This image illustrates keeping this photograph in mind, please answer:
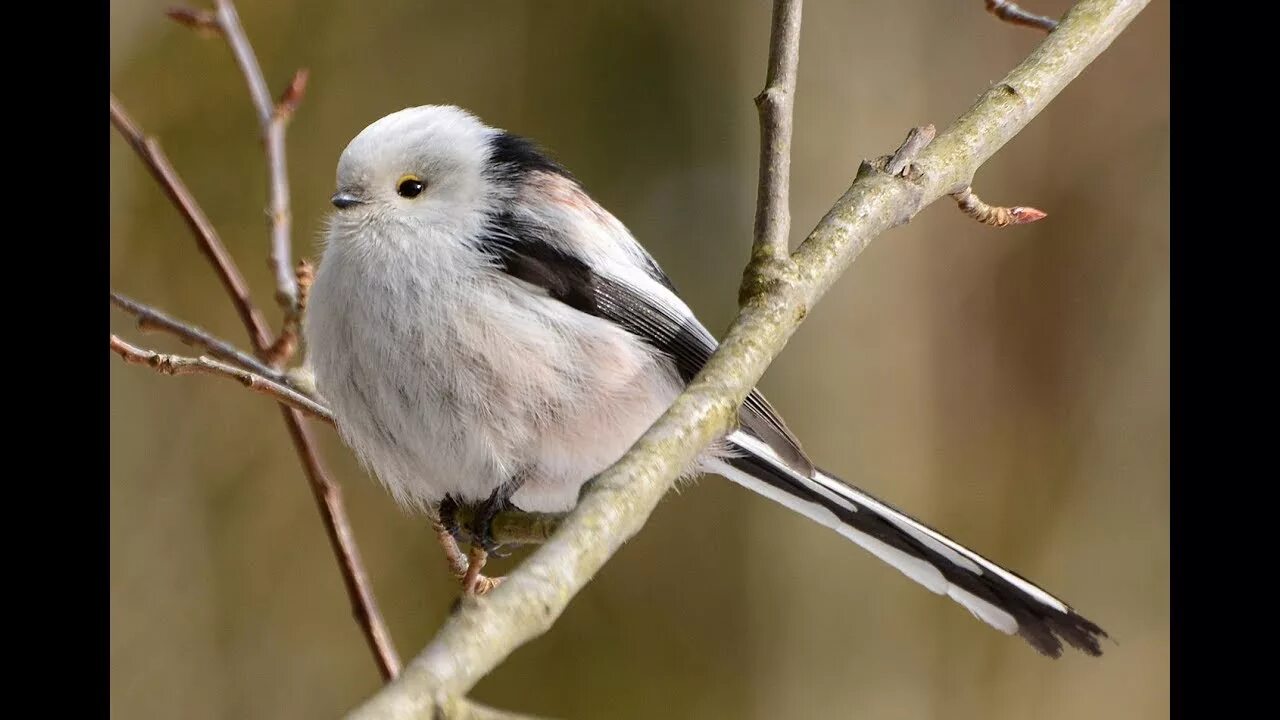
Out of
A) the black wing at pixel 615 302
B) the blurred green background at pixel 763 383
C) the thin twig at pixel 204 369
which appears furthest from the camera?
the blurred green background at pixel 763 383

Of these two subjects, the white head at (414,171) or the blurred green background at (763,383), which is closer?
the white head at (414,171)

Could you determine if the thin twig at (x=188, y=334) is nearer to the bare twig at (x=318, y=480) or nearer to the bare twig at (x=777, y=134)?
the bare twig at (x=318, y=480)

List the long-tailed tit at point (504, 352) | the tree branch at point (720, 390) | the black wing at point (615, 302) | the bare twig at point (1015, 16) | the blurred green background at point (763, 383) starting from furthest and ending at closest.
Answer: the blurred green background at point (763, 383) < the bare twig at point (1015, 16) < the black wing at point (615, 302) < the long-tailed tit at point (504, 352) < the tree branch at point (720, 390)

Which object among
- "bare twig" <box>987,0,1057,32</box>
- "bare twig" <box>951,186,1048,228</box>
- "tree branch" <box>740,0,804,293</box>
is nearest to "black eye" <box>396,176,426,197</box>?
"tree branch" <box>740,0,804,293</box>

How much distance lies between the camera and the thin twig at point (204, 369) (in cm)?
149

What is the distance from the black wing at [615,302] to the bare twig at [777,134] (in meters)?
0.33

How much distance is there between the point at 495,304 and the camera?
5.31 ft

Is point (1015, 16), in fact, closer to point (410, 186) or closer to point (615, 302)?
point (615, 302)

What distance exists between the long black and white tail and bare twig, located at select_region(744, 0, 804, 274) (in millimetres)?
473

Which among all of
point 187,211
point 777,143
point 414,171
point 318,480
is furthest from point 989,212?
point 187,211

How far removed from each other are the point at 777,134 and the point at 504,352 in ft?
1.54

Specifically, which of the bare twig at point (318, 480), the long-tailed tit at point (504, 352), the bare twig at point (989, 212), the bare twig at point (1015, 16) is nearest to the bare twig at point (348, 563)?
the bare twig at point (318, 480)

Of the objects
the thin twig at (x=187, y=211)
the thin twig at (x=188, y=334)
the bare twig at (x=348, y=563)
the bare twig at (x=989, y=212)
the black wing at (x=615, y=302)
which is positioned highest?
the bare twig at (x=989, y=212)
